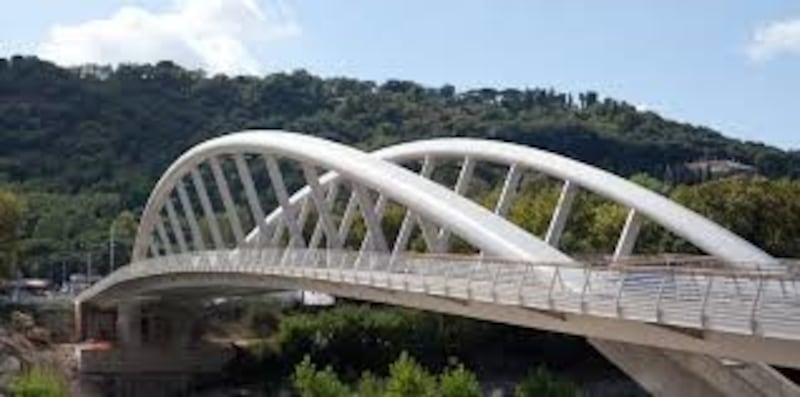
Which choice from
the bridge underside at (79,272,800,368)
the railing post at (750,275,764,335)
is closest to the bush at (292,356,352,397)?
the bridge underside at (79,272,800,368)

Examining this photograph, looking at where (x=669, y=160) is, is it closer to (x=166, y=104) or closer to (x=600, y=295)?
(x=166, y=104)

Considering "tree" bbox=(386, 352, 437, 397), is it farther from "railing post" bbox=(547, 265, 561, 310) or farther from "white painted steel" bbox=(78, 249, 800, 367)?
"railing post" bbox=(547, 265, 561, 310)

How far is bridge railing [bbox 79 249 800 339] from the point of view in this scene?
2645 cm

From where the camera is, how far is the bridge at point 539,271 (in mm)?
27969

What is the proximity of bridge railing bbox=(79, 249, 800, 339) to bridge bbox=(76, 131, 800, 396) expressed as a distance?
1.7 inches

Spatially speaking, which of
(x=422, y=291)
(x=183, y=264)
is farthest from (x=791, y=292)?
(x=183, y=264)

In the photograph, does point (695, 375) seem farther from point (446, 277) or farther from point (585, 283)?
point (446, 277)

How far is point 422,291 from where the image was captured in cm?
4100

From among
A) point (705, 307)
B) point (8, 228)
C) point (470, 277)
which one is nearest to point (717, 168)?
point (8, 228)

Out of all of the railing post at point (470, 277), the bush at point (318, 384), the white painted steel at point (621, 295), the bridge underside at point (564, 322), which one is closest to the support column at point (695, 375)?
the bridge underside at point (564, 322)

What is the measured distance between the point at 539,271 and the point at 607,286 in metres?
3.30

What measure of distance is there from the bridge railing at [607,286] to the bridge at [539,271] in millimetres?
43

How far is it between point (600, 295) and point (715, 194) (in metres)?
47.9

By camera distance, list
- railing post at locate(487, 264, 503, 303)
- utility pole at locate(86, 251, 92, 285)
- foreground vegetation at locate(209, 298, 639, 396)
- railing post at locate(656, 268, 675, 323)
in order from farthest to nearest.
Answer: utility pole at locate(86, 251, 92, 285) < foreground vegetation at locate(209, 298, 639, 396) < railing post at locate(487, 264, 503, 303) < railing post at locate(656, 268, 675, 323)
